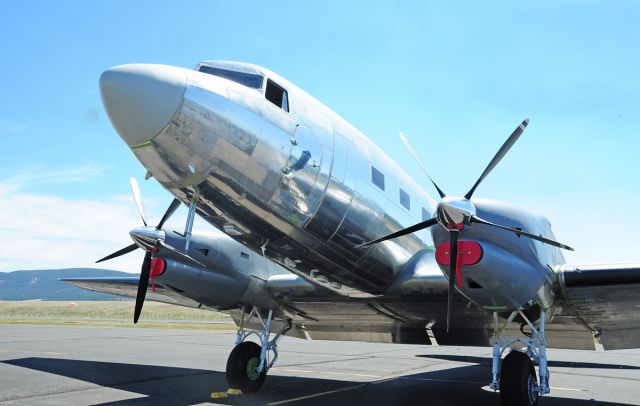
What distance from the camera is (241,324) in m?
12.1

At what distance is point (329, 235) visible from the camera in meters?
8.78

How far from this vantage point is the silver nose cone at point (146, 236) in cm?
994

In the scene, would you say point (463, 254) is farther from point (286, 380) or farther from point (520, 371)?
point (286, 380)

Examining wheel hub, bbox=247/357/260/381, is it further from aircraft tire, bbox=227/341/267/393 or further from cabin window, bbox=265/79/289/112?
cabin window, bbox=265/79/289/112

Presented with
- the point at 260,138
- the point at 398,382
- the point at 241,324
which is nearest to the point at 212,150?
the point at 260,138

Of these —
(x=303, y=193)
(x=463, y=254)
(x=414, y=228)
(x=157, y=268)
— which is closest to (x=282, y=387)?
(x=157, y=268)

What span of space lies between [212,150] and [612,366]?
711 inches

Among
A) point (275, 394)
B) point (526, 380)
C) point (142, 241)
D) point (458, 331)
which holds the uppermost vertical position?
point (142, 241)

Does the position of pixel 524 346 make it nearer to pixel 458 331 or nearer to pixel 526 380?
pixel 526 380

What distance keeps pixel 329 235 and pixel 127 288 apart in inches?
282

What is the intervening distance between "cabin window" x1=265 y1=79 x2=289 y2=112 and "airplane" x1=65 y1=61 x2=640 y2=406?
22mm

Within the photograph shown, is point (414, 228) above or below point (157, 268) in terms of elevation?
above

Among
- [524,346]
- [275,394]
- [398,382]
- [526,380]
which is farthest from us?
[398,382]

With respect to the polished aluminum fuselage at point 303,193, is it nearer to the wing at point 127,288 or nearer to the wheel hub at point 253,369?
the wheel hub at point 253,369
